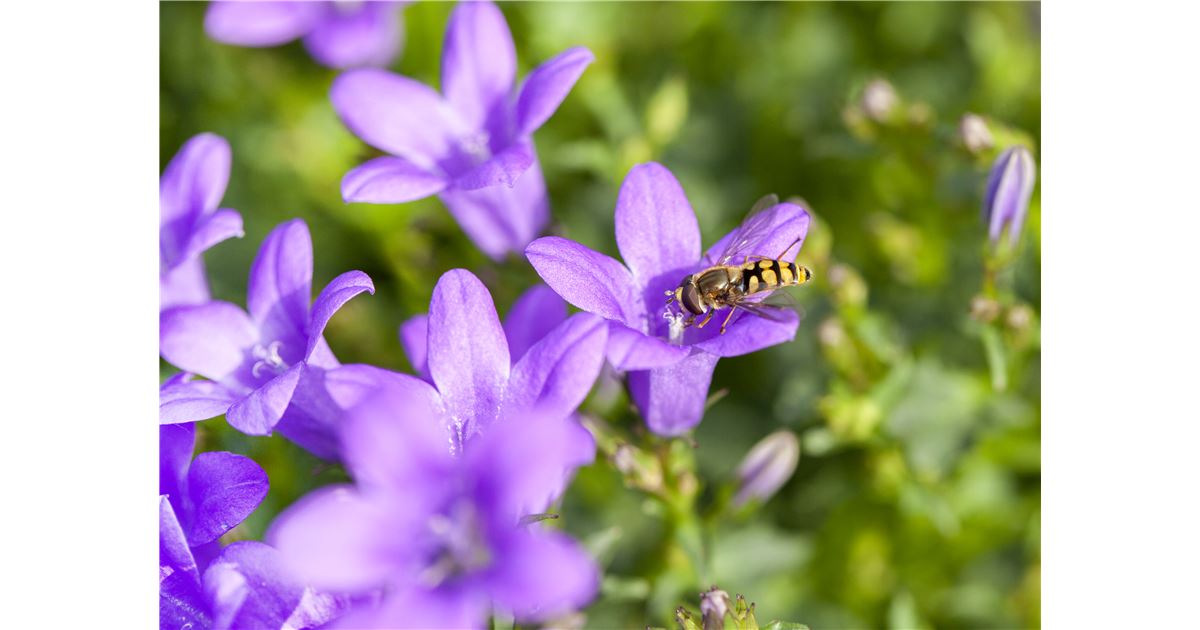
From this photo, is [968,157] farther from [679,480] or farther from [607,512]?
[607,512]

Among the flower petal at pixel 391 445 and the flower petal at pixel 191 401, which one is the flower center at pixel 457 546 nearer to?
the flower petal at pixel 391 445

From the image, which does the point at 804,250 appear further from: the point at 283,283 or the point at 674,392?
the point at 283,283

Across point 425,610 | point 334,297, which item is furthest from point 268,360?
point 425,610

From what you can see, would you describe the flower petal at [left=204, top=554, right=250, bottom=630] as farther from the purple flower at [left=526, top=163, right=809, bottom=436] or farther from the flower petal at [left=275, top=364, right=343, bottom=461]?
the purple flower at [left=526, top=163, right=809, bottom=436]

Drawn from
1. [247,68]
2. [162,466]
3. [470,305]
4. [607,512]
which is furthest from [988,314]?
[247,68]

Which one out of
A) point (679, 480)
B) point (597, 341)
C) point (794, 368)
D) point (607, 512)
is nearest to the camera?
point (597, 341)
